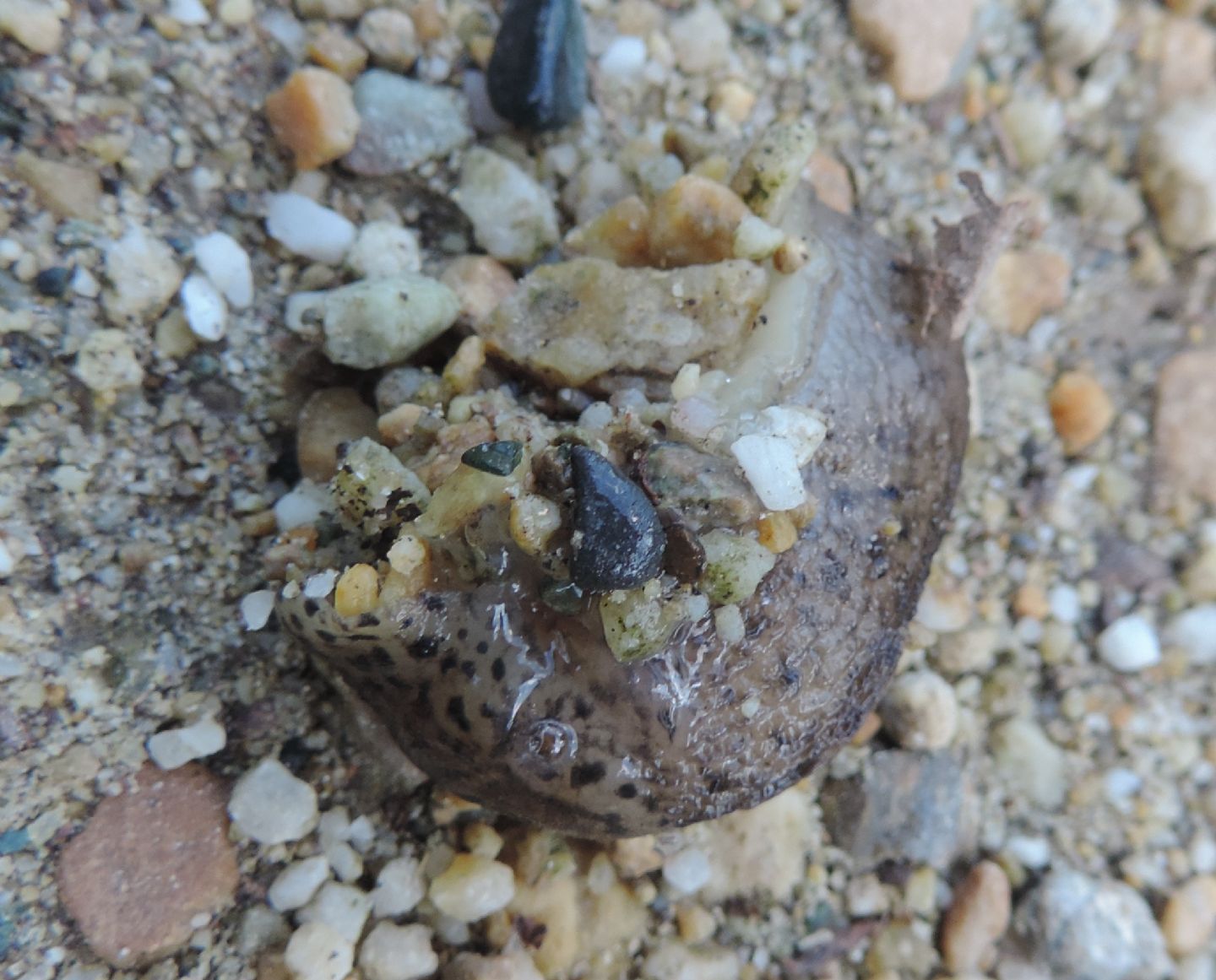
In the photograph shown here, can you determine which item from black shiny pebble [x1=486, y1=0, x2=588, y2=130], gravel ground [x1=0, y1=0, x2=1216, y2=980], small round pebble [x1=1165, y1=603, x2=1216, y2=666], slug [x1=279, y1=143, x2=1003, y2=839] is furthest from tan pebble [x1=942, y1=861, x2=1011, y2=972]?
black shiny pebble [x1=486, y1=0, x2=588, y2=130]

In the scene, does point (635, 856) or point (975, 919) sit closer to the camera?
point (635, 856)

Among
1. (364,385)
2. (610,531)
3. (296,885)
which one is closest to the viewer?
(610,531)

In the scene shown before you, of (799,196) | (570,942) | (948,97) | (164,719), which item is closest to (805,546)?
(799,196)

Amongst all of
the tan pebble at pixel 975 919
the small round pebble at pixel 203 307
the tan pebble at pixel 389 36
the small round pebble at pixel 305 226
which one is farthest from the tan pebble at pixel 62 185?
the tan pebble at pixel 975 919

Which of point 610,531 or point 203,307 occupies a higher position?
point 610,531

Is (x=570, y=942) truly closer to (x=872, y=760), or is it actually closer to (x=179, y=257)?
(x=872, y=760)

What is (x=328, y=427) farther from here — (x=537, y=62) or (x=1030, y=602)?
(x=1030, y=602)

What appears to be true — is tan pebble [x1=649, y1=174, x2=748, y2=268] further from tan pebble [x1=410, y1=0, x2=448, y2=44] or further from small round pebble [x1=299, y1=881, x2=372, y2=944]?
small round pebble [x1=299, y1=881, x2=372, y2=944]

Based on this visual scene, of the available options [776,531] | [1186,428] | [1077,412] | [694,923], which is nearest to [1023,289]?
[1077,412]
